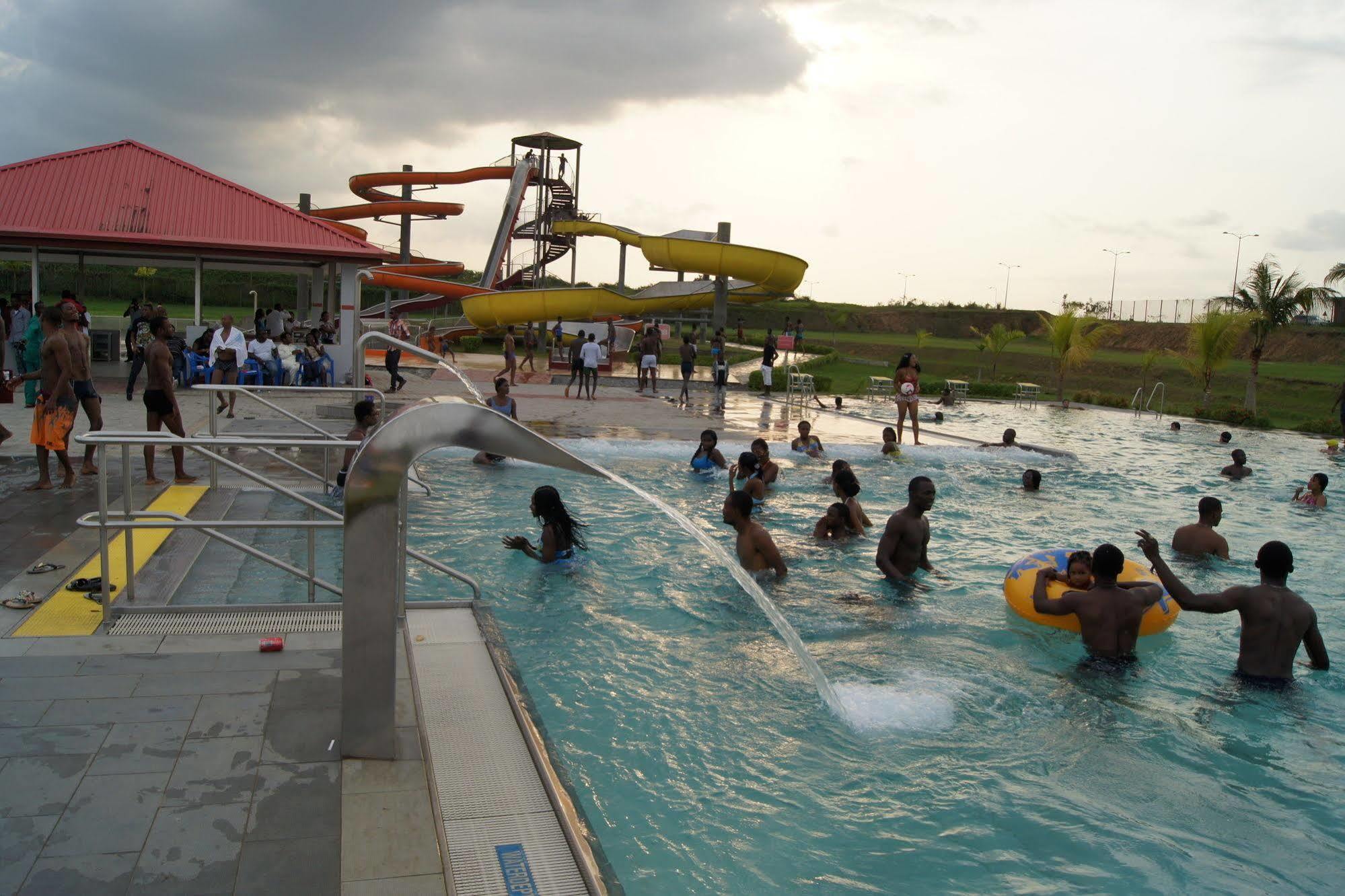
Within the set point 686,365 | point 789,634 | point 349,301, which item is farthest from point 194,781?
point 686,365

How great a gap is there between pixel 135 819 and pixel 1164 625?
7.48 metres

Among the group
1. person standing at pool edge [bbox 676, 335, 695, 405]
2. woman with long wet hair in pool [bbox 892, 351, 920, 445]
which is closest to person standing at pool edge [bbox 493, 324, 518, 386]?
person standing at pool edge [bbox 676, 335, 695, 405]

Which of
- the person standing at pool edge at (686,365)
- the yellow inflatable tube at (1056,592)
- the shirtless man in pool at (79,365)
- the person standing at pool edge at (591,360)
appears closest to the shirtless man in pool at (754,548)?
the yellow inflatable tube at (1056,592)

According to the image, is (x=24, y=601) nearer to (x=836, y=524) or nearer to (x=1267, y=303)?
(x=836, y=524)

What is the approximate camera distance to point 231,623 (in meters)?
5.90

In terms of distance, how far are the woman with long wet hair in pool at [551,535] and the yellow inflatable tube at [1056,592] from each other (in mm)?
3983

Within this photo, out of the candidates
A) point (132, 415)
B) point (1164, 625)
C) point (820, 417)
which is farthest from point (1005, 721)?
point (820, 417)

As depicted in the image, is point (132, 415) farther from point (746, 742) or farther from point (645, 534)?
point (746, 742)

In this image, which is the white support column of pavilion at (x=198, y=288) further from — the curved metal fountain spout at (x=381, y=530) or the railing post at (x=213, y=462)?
the curved metal fountain spout at (x=381, y=530)

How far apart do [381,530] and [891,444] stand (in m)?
13.6

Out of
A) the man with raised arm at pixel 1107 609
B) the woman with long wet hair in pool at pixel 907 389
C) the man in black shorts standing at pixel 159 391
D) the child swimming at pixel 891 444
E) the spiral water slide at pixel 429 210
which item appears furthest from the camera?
the spiral water slide at pixel 429 210

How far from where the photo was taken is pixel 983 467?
16906 millimetres

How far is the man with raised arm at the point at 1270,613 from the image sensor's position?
6336 millimetres

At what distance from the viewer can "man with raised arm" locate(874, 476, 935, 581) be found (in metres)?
8.65
